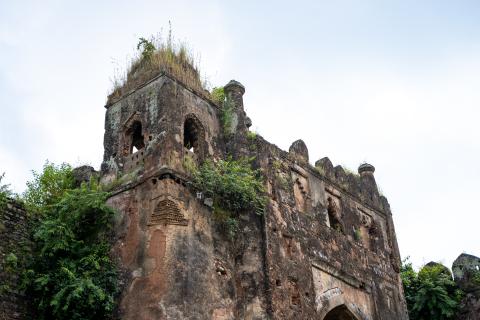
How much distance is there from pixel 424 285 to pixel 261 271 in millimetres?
6840

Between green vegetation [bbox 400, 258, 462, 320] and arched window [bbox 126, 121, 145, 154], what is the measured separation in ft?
26.1

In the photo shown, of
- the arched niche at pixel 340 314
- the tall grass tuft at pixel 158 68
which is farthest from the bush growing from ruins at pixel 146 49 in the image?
the arched niche at pixel 340 314

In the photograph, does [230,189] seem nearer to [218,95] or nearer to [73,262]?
[218,95]

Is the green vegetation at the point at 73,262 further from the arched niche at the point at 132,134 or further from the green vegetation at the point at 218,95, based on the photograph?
the green vegetation at the point at 218,95

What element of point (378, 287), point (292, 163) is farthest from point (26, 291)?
point (378, 287)

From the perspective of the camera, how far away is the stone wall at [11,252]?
370 inches

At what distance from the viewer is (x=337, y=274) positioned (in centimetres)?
1188

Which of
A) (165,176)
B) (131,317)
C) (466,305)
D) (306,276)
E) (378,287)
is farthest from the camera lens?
(466,305)

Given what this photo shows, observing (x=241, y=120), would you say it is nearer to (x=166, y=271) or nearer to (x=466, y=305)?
(x=166, y=271)

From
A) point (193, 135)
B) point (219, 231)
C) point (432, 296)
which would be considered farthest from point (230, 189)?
point (432, 296)

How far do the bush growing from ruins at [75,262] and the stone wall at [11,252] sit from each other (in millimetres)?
185

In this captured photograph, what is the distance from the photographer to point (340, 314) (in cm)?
1208

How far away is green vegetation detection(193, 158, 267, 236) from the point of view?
10172mm

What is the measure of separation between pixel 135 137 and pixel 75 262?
8.53ft
